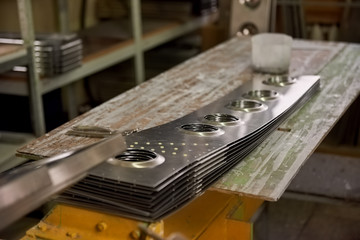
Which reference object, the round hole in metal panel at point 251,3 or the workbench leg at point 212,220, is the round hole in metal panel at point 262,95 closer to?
the workbench leg at point 212,220

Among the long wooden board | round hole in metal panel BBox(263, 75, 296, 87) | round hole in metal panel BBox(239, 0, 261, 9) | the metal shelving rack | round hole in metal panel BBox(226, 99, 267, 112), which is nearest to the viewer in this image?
the long wooden board

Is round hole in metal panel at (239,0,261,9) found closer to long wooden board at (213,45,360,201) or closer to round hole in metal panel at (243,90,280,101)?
long wooden board at (213,45,360,201)

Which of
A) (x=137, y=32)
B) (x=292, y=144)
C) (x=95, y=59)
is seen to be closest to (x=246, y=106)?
(x=292, y=144)

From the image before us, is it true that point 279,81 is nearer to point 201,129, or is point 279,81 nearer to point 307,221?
point 201,129

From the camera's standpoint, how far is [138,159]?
149 cm

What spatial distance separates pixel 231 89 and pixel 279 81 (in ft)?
0.61

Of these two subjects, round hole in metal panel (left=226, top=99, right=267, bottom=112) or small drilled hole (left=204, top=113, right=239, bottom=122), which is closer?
small drilled hole (left=204, top=113, right=239, bottom=122)

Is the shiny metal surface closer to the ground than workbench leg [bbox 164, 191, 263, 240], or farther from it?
farther from it

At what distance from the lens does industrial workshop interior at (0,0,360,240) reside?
1.36 meters

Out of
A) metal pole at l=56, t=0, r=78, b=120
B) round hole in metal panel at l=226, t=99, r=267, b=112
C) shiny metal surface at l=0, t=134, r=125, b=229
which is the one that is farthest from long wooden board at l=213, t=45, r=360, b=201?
metal pole at l=56, t=0, r=78, b=120

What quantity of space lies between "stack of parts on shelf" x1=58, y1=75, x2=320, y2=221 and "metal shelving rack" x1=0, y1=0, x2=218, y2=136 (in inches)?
44.9

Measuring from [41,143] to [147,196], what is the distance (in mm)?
591

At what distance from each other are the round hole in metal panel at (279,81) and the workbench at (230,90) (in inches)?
4.7

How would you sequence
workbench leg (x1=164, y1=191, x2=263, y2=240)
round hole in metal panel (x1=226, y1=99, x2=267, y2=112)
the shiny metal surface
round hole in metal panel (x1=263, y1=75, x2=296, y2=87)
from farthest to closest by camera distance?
1. round hole in metal panel (x1=263, y1=75, x2=296, y2=87)
2. round hole in metal panel (x1=226, y1=99, x2=267, y2=112)
3. workbench leg (x1=164, y1=191, x2=263, y2=240)
4. the shiny metal surface
